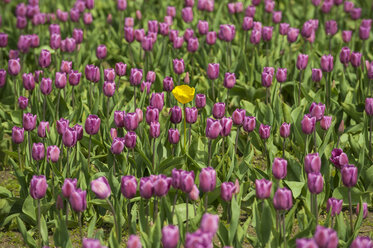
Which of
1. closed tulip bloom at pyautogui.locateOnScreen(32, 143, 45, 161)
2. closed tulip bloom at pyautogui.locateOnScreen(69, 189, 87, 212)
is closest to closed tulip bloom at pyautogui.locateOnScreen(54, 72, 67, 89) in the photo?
closed tulip bloom at pyautogui.locateOnScreen(32, 143, 45, 161)

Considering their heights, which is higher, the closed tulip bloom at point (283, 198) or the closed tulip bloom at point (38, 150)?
the closed tulip bloom at point (283, 198)

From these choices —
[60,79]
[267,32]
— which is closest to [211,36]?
[267,32]

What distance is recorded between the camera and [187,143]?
15.6 feet

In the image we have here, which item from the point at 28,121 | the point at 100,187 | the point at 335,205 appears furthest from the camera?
the point at 28,121

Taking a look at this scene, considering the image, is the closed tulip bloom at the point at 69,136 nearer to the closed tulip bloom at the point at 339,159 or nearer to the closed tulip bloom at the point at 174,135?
the closed tulip bloom at the point at 174,135

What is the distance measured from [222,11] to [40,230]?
16.1 ft

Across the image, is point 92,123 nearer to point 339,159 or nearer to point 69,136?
point 69,136

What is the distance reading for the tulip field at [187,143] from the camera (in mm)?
3393

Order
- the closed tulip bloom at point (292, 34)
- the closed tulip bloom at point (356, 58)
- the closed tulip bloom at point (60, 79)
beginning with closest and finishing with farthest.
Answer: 1. the closed tulip bloom at point (60, 79)
2. the closed tulip bloom at point (356, 58)
3. the closed tulip bloom at point (292, 34)

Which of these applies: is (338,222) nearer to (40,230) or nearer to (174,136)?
(174,136)

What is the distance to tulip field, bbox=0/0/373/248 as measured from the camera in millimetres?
3393

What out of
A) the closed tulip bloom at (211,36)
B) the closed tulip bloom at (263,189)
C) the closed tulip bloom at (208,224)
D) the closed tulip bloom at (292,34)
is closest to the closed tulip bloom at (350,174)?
the closed tulip bloom at (263,189)

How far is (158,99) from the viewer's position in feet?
14.1

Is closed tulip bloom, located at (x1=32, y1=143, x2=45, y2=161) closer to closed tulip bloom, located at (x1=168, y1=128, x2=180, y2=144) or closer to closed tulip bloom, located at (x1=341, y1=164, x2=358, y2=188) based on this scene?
closed tulip bloom, located at (x1=168, y1=128, x2=180, y2=144)
